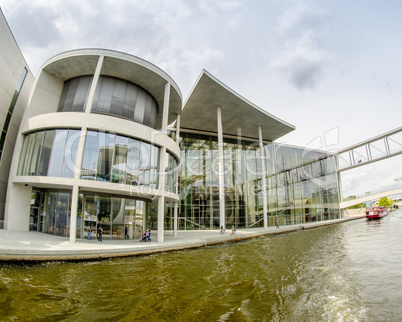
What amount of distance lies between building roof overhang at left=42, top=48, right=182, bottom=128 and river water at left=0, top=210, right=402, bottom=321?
48.6 feet

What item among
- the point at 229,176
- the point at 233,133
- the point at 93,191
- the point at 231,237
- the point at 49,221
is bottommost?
the point at 231,237

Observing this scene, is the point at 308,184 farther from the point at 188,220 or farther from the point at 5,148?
the point at 5,148

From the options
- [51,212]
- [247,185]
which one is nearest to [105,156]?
[51,212]

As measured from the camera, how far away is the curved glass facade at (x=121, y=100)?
1834cm

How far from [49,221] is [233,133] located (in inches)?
1028

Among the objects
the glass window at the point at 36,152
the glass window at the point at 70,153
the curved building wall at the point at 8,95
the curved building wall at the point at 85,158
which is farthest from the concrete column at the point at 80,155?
the curved building wall at the point at 8,95

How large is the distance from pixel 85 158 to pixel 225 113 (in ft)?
62.8

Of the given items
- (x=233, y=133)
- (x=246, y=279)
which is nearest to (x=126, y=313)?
(x=246, y=279)

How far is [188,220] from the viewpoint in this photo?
29.4 meters

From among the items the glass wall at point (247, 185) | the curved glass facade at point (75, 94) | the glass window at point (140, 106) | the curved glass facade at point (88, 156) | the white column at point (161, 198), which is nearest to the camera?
the curved glass facade at point (88, 156)

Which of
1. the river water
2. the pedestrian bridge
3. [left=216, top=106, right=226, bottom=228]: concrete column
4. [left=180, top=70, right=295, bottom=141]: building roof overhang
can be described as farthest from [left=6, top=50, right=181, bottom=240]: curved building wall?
the pedestrian bridge

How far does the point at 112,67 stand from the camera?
722 inches

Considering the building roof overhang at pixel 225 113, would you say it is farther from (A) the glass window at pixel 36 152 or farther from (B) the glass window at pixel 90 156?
(A) the glass window at pixel 36 152

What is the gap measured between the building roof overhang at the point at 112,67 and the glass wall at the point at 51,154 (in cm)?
612
